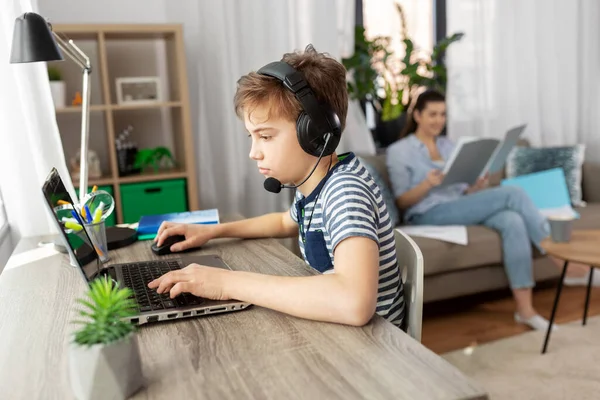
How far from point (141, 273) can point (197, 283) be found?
10.2 inches

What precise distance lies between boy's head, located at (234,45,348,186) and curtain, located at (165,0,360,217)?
6.49ft

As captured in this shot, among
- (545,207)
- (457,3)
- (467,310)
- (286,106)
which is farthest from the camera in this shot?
(457,3)

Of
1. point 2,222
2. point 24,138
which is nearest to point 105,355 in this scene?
point 24,138

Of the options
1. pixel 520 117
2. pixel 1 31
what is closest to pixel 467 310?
pixel 520 117

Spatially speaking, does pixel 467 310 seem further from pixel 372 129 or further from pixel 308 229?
pixel 308 229

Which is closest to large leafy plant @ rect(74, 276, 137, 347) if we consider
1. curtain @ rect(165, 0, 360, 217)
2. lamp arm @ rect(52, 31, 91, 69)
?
lamp arm @ rect(52, 31, 91, 69)

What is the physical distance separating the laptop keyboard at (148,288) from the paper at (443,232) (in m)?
1.65

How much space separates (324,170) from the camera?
1215 mm

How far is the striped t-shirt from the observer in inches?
38.8

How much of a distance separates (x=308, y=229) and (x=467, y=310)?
1809 mm

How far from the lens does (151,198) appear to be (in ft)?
9.07

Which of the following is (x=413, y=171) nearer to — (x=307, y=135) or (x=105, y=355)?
(x=307, y=135)

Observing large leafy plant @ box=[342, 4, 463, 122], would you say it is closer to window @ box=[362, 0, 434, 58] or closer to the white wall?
window @ box=[362, 0, 434, 58]

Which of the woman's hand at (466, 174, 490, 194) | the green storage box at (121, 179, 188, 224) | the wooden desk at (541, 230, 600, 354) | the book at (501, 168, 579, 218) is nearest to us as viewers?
the wooden desk at (541, 230, 600, 354)
